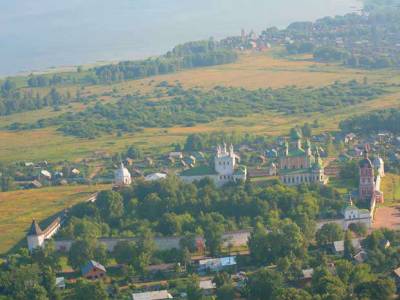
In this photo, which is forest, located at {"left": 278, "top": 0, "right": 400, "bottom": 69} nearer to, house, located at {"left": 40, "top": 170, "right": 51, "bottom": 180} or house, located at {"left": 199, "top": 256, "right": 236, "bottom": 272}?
house, located at {"left": 40, "top": 170, "right": 51, "bottom": 180}

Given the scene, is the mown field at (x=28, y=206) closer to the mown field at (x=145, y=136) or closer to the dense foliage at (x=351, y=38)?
the mown field at (x=145, y=136)

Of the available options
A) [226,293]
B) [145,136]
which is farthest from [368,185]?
[145,136]

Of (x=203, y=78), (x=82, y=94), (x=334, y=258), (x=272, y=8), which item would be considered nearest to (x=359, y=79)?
(x=203, y=78)

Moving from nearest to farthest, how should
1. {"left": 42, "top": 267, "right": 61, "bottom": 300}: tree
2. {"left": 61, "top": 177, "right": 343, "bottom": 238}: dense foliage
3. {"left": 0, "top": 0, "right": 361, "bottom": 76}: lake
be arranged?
{"left": 42, "top": 267, "right": 61, "bottom": 300}: tree
{"left": 61, "top": 177, "right": 343, "bottom": 238}: dense foliage
{"left": 0, "top": 0, "right": 361, "bottom": 76}: lake

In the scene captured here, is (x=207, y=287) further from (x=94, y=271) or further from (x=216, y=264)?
(x=94, y=271)

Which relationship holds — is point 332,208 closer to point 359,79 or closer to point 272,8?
point 359,79

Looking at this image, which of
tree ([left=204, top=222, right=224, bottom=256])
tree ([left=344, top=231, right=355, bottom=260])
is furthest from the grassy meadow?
tree ([left=344, top=231, right=355, bottom=260])
